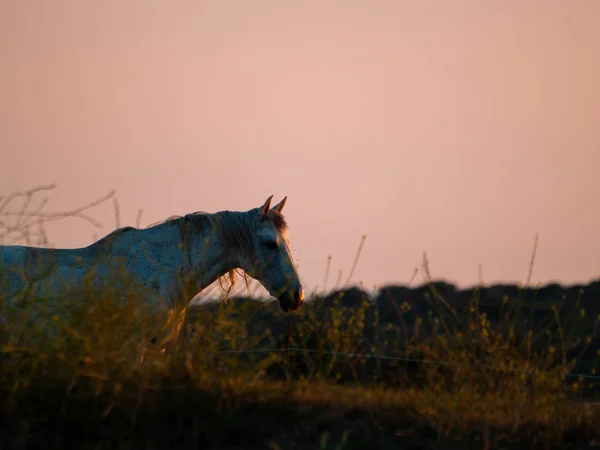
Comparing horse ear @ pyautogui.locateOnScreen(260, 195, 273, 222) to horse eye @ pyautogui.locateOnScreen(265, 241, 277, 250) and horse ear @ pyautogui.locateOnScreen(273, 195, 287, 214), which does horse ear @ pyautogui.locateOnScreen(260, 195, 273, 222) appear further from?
horse ear @ pyautogui.locateOnScreen(273, 195, 287, 214)

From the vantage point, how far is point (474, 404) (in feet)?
21.5

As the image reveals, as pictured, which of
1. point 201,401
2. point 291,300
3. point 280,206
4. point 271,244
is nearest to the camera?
point 201,401

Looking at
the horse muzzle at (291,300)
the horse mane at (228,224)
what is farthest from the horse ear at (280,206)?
the horse muzzle at (291,300)

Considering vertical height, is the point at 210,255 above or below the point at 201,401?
above

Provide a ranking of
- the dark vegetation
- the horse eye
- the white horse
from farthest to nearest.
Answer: the horse eye → the white horse → the dark vegetation

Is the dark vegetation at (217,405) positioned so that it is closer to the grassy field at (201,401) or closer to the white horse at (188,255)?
the grassy field at (201,401)

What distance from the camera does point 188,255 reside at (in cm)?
820

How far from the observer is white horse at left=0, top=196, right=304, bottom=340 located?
7.93 metres

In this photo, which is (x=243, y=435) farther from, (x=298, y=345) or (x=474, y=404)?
(x=298, y=345)

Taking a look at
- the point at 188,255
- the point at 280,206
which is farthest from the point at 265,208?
the point at 188,255

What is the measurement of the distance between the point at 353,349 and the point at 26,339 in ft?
11.1

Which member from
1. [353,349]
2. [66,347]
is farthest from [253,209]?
[66,347]

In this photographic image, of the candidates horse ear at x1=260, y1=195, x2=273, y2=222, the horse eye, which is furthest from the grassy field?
horse ear at x1=260, y1=195, x2=273, y2=222

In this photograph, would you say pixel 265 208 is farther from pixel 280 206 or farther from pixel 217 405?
pixel 217 405
